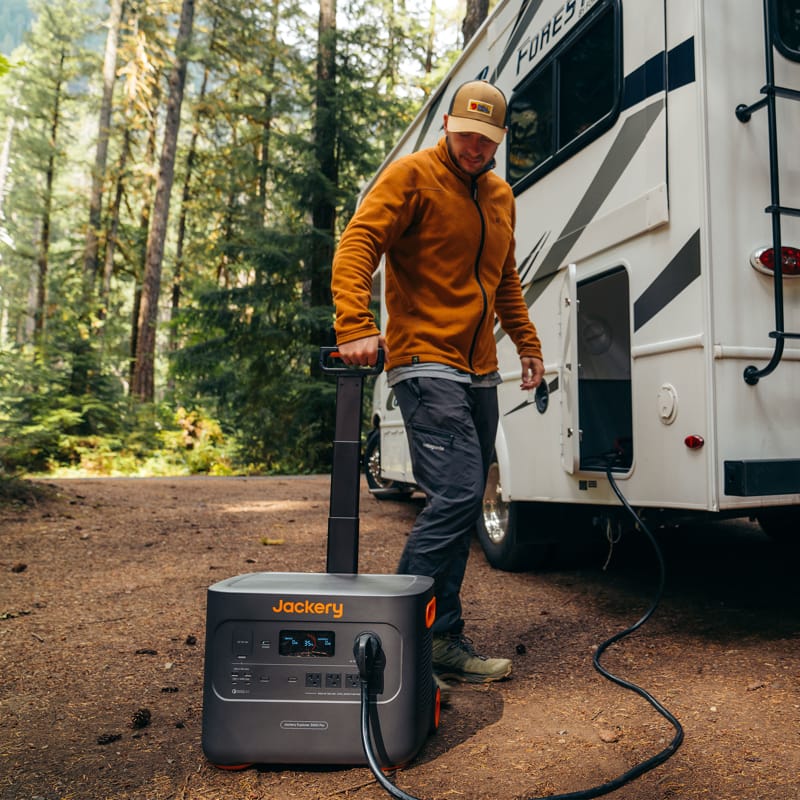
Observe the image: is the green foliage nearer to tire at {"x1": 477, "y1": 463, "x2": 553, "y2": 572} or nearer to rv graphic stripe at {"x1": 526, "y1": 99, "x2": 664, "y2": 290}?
tire at {"x1": 477, "y1": 463, "x2": 553, "y2": 572}

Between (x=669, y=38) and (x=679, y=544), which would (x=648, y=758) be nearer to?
(x=669, y=38)

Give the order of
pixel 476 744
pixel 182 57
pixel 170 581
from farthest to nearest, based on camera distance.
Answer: pixel 182 57, pixel 170 581, pixel 476 744

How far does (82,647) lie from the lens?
3.23 m

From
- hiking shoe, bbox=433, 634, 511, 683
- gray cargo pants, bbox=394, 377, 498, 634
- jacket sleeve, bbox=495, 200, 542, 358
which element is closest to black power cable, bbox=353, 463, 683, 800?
gray cargo pants, bbox=394, 377, 498, 634

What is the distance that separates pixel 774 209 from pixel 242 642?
7.87 feet

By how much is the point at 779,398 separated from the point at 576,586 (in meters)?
1.89

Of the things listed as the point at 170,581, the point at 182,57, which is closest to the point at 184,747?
the point at 170,581

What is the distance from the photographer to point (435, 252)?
107 inches

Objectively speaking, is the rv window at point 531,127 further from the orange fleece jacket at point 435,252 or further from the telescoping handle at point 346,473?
the telescoping handle at point 346,473

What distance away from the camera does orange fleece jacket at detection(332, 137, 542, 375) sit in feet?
8.72

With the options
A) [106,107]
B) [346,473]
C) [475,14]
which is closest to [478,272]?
[346,473]

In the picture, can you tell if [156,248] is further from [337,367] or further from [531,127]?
[337,367]

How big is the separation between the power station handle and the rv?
4.16 feet

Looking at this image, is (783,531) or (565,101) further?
(783,531)
